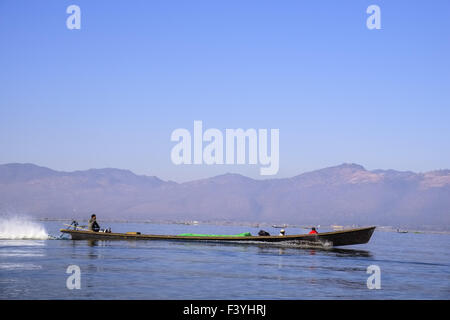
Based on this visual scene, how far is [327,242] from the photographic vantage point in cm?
5550

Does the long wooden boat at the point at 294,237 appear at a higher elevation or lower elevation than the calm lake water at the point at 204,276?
higher

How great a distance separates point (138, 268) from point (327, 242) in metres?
23.7

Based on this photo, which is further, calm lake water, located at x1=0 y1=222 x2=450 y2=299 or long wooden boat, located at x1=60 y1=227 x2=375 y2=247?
long wooden boat, located at x1=60 y1=227 x2=375 y2=247

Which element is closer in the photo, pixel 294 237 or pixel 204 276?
pixel 204 276

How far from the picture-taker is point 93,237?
193 ft

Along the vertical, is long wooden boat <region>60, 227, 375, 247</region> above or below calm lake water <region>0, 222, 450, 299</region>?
above

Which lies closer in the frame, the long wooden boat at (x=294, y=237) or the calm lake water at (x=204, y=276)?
the calm lake water at (x=204, y=276)

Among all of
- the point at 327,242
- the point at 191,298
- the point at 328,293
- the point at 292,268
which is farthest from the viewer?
the point at 327,242

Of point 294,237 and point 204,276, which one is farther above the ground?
point 294,237
